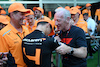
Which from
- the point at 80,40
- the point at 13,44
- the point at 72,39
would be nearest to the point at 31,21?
the point at 13,44

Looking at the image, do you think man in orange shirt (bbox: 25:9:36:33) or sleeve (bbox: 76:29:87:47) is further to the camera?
man in orange shirt (bbox: 25:9:36:33)

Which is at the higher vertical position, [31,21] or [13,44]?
[31,21]

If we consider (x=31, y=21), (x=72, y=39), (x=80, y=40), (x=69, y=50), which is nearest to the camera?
(x=69, y=50)

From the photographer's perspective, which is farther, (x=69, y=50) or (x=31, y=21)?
(x=31, y=21)

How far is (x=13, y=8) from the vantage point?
2.52 m

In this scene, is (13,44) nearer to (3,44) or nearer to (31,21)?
(3,44)

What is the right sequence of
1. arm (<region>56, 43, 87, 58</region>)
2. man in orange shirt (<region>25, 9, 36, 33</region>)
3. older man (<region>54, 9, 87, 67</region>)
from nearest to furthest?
arm (<region>56, 43, 87, 58</region>), older man (<region>54, 9, 87, 67</region>), man in orange shirt (<region>25, 9, 36, 33</region>)

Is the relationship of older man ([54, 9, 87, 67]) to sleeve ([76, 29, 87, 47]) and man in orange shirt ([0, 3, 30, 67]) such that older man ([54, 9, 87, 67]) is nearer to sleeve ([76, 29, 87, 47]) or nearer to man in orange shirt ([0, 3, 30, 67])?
sleeve ([76, 29, 87, 47])

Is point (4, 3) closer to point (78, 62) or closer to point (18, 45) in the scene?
point (18, 45)

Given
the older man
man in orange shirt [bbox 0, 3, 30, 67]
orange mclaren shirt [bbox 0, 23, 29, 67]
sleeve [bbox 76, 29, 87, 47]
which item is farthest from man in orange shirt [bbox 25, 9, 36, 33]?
sleeve [bbox 76, 29, 87, 47]

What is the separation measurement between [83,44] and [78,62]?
390 mm

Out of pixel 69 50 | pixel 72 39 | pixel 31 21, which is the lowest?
pixel 69 50

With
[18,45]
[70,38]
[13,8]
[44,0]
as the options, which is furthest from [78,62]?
[44,0]

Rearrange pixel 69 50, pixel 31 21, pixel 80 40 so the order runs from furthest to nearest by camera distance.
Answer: pixel 31 21
pixel 80 40
pixel 69 50
